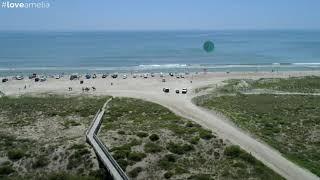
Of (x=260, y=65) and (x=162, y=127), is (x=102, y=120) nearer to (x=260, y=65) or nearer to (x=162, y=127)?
(x=162, y=127)

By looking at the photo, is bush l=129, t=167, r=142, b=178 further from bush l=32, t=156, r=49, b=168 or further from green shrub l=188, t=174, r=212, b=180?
bush l=32, t=156, r=49, b=168

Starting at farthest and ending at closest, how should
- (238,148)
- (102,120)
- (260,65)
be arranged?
(260,65) < (102,120) < (238,148)

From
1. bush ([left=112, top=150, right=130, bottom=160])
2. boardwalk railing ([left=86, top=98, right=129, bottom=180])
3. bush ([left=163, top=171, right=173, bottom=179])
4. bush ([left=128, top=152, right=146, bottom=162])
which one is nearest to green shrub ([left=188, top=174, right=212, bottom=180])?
bush ([left=163, top=171, right=173, bottom=179])

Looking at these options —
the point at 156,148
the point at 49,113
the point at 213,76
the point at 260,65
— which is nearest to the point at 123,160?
the point at 156,148

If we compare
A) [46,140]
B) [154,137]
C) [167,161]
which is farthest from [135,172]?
[46,140]

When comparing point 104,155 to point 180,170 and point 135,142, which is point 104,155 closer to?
point 135,142

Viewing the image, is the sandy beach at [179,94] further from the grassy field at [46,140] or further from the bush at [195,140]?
the grassy field at [46,140]

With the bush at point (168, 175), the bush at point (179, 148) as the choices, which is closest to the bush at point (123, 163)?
the bush at point (168, 175)
